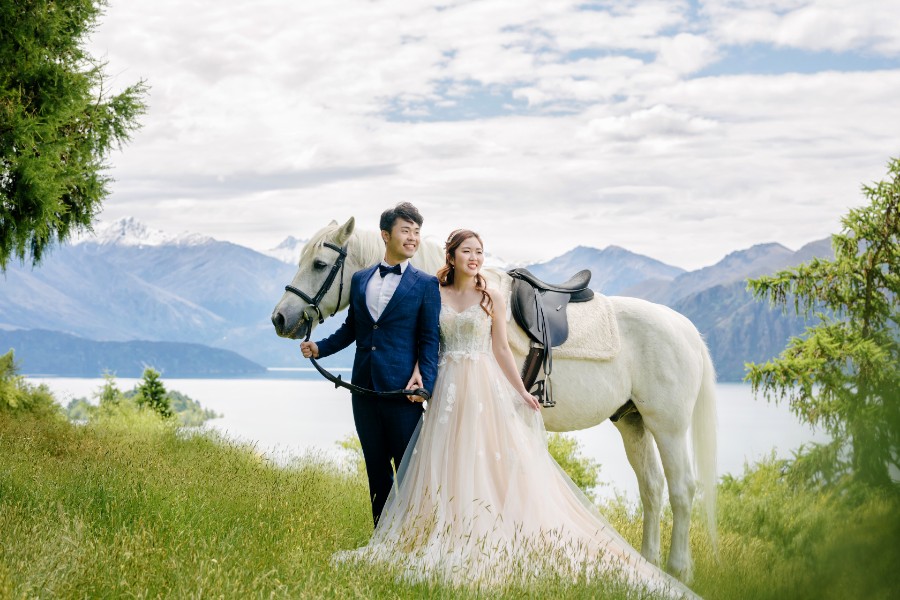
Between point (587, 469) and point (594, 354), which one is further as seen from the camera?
point (587, 469)

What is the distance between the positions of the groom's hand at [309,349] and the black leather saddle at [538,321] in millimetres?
1391

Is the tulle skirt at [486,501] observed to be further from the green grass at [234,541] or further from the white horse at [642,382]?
the white horse at [642,382]

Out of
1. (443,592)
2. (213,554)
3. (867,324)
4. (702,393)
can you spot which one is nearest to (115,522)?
(213,554)

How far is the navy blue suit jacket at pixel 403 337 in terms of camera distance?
479 centimetres

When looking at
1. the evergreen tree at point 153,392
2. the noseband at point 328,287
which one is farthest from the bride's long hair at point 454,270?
the evergreen tree at point 153,392

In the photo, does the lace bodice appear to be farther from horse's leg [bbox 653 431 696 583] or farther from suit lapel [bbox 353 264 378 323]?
horse's leg [bbox 653 431 696 583]

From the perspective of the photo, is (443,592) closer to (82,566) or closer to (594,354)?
(82,566)

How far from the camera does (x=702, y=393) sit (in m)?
6.54

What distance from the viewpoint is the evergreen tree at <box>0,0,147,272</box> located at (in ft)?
32.9

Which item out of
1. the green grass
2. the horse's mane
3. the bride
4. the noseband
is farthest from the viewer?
the horse's mane

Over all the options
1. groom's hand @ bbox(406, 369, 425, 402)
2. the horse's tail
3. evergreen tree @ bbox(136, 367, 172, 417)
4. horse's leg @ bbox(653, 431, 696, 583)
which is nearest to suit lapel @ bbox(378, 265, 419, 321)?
groom's hand @ bbox(406, 369, 425, 402)

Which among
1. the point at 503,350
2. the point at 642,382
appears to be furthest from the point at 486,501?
the point at 642,382

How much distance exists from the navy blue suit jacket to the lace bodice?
136 millimetres

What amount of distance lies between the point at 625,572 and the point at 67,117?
31.4 feet
